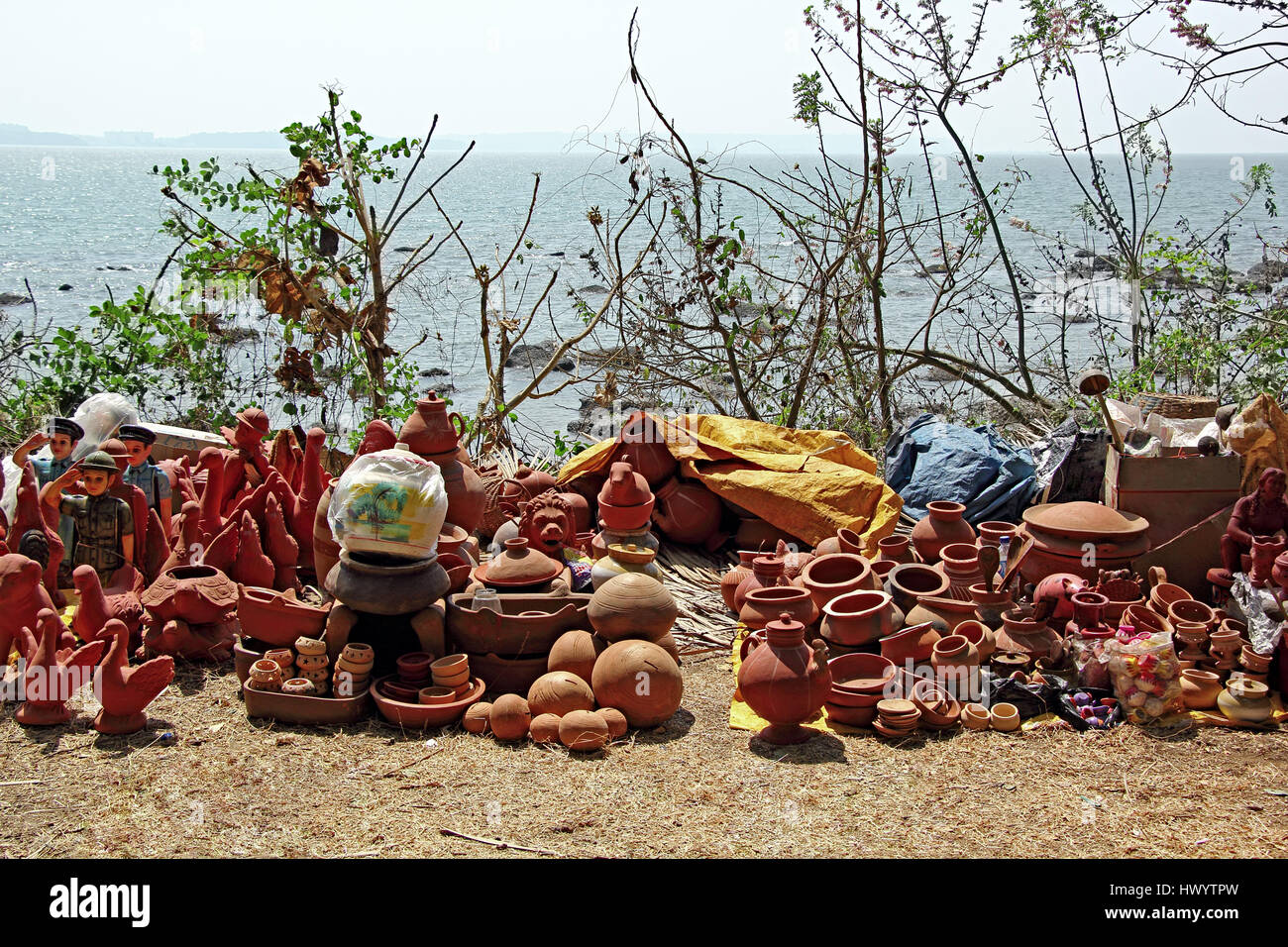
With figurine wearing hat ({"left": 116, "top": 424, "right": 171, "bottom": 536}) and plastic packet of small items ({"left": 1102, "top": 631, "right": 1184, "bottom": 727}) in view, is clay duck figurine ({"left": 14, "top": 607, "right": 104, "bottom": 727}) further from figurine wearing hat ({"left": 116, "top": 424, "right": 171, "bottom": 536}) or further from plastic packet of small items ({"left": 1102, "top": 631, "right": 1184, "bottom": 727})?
plastic packet of small items ({"left": 1102, "top": 631, "right": 1184, "bottom": 727})

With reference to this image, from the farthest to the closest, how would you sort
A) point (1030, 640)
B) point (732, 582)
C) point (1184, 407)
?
point (1184, 407), point (732, 582), point (1030, 640)

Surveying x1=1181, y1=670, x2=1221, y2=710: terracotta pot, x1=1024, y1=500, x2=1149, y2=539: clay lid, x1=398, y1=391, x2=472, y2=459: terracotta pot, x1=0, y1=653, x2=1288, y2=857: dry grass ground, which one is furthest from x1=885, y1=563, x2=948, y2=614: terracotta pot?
x1=398, y1=391, x2=472, y2=459: terracotta pot

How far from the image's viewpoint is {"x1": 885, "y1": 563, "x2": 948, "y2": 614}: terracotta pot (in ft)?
16.4

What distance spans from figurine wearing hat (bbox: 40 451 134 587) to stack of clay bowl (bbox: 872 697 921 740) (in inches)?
141

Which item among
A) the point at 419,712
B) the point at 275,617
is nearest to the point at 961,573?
the point at 419,712

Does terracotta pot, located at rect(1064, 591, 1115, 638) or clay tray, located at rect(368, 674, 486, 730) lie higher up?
terracotta pot, located at rect(1064, 591, 1115, 638)

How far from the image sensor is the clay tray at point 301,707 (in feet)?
13.6

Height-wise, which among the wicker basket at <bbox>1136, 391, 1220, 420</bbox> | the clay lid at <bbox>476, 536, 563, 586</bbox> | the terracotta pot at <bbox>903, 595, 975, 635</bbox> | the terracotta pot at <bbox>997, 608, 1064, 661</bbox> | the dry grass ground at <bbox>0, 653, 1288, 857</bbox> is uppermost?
the wicker basket at <bbox>1136, 391, 1220, 420</bbox>

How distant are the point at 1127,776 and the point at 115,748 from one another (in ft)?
12.8

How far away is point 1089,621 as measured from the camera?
15.2 feet

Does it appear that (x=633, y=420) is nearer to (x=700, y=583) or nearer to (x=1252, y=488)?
(x=700, y=583)

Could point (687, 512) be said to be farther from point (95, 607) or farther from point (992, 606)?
point (95, 607)

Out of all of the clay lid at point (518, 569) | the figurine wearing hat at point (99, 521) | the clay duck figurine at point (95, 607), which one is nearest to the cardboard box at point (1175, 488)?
the clay lid at point (518, 569)

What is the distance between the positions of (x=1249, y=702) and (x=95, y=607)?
4930mm
